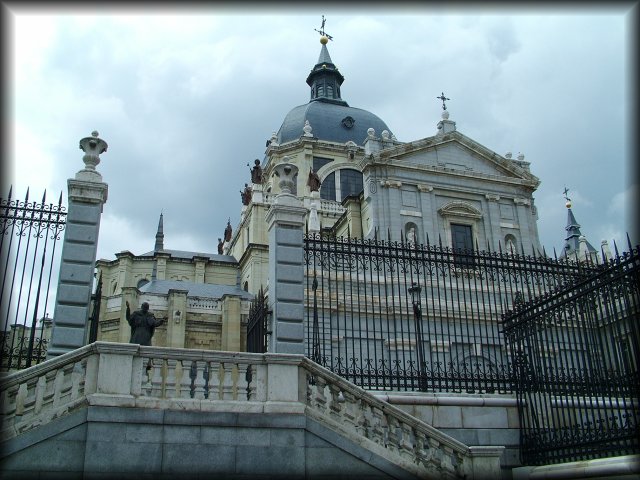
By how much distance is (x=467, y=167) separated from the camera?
34.6 metres

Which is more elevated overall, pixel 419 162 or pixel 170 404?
pixel 419 162

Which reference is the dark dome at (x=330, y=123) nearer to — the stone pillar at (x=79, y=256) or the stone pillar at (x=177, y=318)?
the stone pillar at (x=177, y=318)

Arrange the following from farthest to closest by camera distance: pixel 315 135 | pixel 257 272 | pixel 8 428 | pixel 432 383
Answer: pixel 315 135 → pixel 257 272 → pixel 432 383 → pixel 8 428

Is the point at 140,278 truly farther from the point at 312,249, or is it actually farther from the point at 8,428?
the point at 8,428

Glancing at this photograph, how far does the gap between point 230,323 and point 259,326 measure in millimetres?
27005

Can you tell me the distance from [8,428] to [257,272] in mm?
38447

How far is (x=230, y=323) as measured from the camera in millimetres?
40000

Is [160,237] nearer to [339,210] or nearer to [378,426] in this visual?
[339,210]

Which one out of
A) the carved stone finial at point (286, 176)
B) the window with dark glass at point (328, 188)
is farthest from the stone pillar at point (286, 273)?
the window with dark glass at point (328, 188)

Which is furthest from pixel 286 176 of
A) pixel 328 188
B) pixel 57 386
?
pixel 328 188

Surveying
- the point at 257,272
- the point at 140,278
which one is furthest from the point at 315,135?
the point at 140,278

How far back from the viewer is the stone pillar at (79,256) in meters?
12.0

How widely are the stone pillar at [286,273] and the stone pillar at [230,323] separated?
26930 mm

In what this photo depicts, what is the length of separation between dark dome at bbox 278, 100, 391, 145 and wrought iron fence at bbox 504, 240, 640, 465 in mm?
42192
